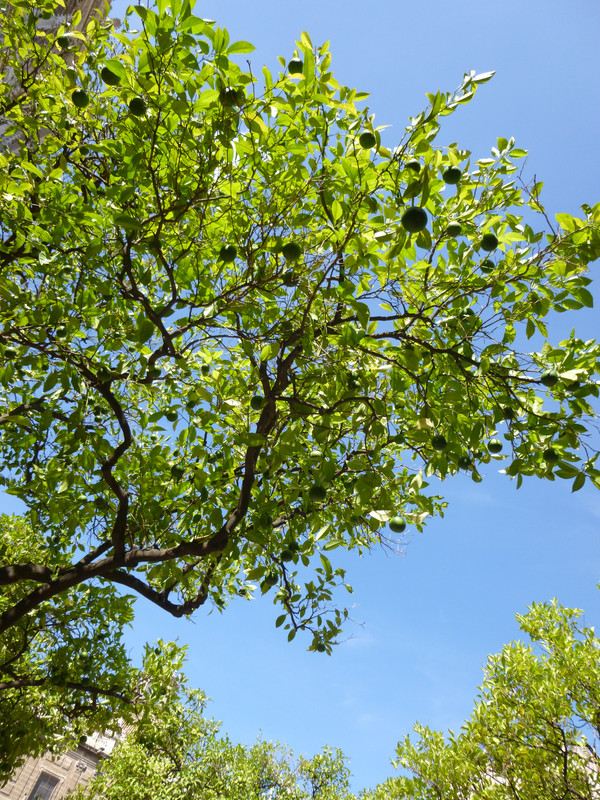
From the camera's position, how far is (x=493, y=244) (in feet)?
10.4

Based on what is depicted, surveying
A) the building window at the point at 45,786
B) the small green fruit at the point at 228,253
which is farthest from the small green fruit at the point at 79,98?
the building window at the point at 45,786

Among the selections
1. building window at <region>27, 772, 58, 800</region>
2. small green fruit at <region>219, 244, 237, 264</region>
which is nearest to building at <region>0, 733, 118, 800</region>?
building window at <region>27, 772, 58, 800</region>

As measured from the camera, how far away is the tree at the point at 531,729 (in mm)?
7785

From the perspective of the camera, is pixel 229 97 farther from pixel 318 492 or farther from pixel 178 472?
pixel 178 472

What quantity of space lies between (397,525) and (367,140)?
8.50ft

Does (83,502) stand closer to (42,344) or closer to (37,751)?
(42,344)

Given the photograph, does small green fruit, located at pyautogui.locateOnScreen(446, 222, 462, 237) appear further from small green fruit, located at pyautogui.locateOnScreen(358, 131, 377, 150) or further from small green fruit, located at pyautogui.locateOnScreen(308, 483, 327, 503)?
small green fruit, located at pyautogui.locateOnScreen(308, 483, 327, 503)

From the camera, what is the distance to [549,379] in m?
3.08

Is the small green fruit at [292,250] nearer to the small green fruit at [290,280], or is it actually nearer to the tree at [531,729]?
the small green fruit at [290,280]

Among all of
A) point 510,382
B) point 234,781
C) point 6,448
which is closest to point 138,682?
point 6,448

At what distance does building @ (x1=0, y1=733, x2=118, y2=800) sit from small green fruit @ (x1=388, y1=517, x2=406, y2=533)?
29069 millimetres

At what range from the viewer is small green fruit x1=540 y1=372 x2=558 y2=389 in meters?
3.06

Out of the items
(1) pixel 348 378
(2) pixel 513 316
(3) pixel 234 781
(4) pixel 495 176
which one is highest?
(4) pixel 495 176

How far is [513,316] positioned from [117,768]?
59.5 feet
